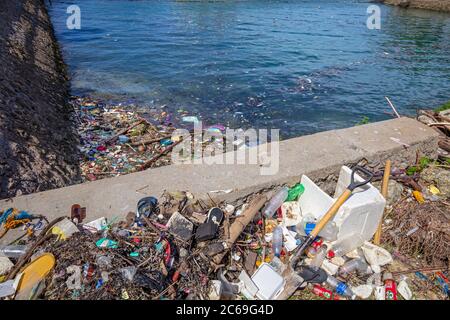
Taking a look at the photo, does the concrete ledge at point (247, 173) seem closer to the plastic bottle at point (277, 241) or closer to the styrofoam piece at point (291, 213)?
the styrofoam piece at point (291, 213)

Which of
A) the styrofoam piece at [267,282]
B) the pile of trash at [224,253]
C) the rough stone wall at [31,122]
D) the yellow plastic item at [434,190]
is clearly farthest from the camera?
the rough stone wall at [31,122]

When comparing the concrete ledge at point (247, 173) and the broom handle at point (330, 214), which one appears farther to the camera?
the concrete ledge at point (247, 173)

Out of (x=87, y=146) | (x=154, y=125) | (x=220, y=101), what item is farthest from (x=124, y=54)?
(x=87, y=146)

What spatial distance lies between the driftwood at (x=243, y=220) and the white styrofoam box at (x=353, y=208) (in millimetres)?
514

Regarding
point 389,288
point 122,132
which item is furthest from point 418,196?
point 122,132

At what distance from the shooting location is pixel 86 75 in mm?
10711

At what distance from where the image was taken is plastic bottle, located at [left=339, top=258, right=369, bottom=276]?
2.80 metres

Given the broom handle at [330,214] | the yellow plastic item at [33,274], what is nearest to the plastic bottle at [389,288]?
the broom handle at [330,214]

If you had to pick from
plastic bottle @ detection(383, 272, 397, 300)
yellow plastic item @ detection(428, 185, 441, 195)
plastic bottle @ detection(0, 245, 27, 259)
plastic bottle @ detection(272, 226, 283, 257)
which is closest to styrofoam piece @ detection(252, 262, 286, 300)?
plastic bottle @ detection(272, 226, 283, 257)

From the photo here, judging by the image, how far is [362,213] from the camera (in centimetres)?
290

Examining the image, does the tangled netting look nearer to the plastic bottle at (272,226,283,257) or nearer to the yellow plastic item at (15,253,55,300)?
the plastic bottle at (272,226,283,257)

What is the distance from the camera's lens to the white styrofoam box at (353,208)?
2838 millimetres

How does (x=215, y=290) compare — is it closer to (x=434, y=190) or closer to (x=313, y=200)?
(x=313, y=200)

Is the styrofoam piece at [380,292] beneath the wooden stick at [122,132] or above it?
beneath
